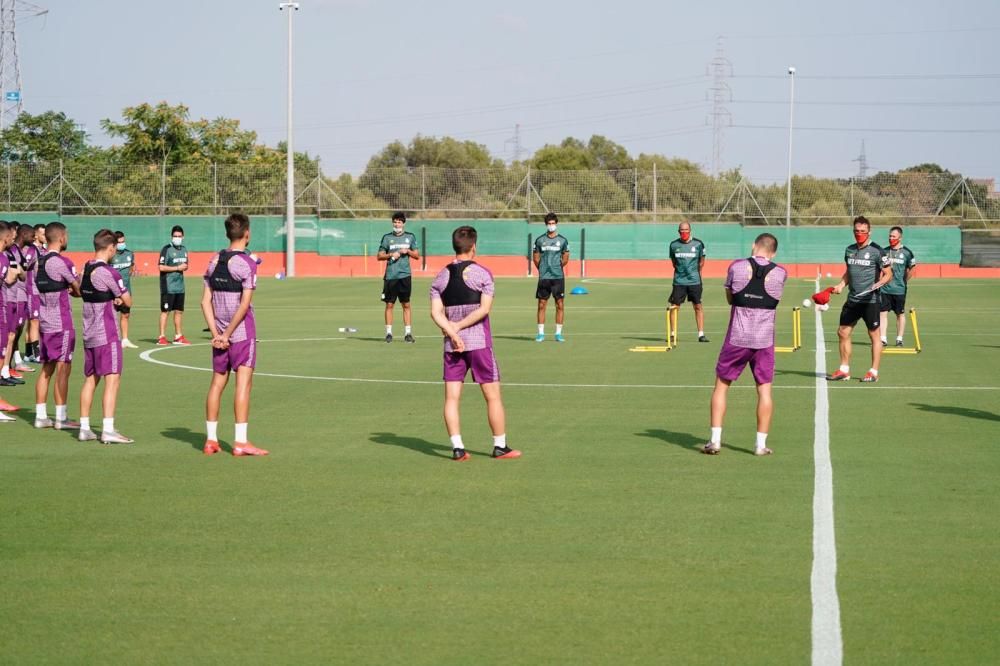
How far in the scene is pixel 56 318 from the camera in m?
13.3

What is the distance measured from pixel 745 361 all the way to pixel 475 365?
2.41 metres

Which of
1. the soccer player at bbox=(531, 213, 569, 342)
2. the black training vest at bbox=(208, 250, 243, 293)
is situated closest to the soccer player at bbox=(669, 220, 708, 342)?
the soccer player at bbox=(531, 213, 569, 342)

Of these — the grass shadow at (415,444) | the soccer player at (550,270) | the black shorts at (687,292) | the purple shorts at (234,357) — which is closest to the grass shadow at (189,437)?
the purple shorts at (234,357)

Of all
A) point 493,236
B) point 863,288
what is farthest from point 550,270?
point 493,236

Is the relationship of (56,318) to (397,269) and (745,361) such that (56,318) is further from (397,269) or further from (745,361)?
(397,269)

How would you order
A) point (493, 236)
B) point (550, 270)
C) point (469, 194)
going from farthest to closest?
1. point (469, 194)
2. point (493, 236)
3. point (550, 270)

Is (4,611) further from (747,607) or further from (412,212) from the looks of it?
(412,212)

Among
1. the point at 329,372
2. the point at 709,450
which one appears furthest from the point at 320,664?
the point at 329,372

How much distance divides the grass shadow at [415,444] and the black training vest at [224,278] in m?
2.06

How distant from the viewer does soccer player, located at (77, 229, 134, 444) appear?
40.1 ft

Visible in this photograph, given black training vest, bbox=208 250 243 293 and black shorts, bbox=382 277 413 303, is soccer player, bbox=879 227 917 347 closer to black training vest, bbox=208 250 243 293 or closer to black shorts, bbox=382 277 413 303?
black shorts, bbox=382 277 413 303

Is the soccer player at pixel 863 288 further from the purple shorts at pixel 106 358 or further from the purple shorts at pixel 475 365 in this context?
the purple shorts at pixel 106 358

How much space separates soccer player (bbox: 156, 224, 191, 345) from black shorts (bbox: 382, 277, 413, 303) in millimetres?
3568

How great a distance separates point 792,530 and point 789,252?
182 feet
